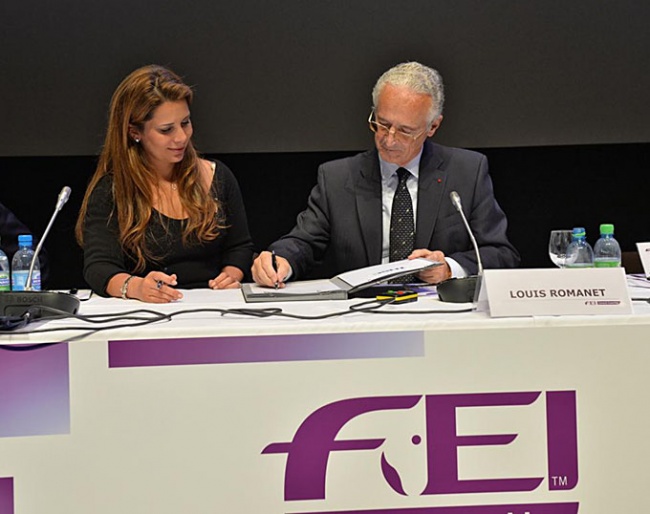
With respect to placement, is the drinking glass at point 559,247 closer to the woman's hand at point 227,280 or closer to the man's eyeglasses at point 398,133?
the man's eyeglasses at point 398,133

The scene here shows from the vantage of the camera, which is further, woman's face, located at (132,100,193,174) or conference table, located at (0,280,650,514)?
woman's face, located at (132,100,193,174)

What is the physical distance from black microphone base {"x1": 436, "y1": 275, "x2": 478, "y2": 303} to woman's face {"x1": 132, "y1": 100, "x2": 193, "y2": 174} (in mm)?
1053

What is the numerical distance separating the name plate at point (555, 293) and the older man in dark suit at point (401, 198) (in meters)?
0.81

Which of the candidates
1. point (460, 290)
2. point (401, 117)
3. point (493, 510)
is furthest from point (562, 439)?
point (401, 117)

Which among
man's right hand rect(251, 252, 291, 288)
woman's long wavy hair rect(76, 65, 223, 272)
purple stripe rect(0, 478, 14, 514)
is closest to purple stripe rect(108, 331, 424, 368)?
purple stripe rect(0, 478, 14, 514)

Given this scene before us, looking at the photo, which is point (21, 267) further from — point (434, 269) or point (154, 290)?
point (434, 269)

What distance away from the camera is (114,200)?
8.34 feet

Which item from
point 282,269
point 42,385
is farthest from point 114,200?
point 42,385

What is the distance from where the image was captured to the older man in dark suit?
2.53m

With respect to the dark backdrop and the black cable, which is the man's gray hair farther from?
the dark backdrop

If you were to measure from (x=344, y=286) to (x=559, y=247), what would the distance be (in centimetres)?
86

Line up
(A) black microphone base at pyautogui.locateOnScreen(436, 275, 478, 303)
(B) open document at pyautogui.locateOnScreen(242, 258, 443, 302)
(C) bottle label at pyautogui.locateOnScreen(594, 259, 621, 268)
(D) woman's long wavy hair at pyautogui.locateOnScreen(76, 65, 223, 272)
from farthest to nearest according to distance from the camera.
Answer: (D) woman's long wavy hair at pyautogui.locateOnScreen(76, 65, 223, 272) → (C) bottle label at pyautogui.locateOnScreen(594, 259, 621, 268) → (B) open document at pyautogui.locateOnScreen(242, 258, 443, 302) → (A) black microphone base at pyautogui.locateOnScreen(436, 275, 478, 303)

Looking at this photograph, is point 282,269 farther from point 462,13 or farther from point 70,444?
point 462,13

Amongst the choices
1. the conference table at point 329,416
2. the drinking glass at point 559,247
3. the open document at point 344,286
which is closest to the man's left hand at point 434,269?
the open document at point 344,286
